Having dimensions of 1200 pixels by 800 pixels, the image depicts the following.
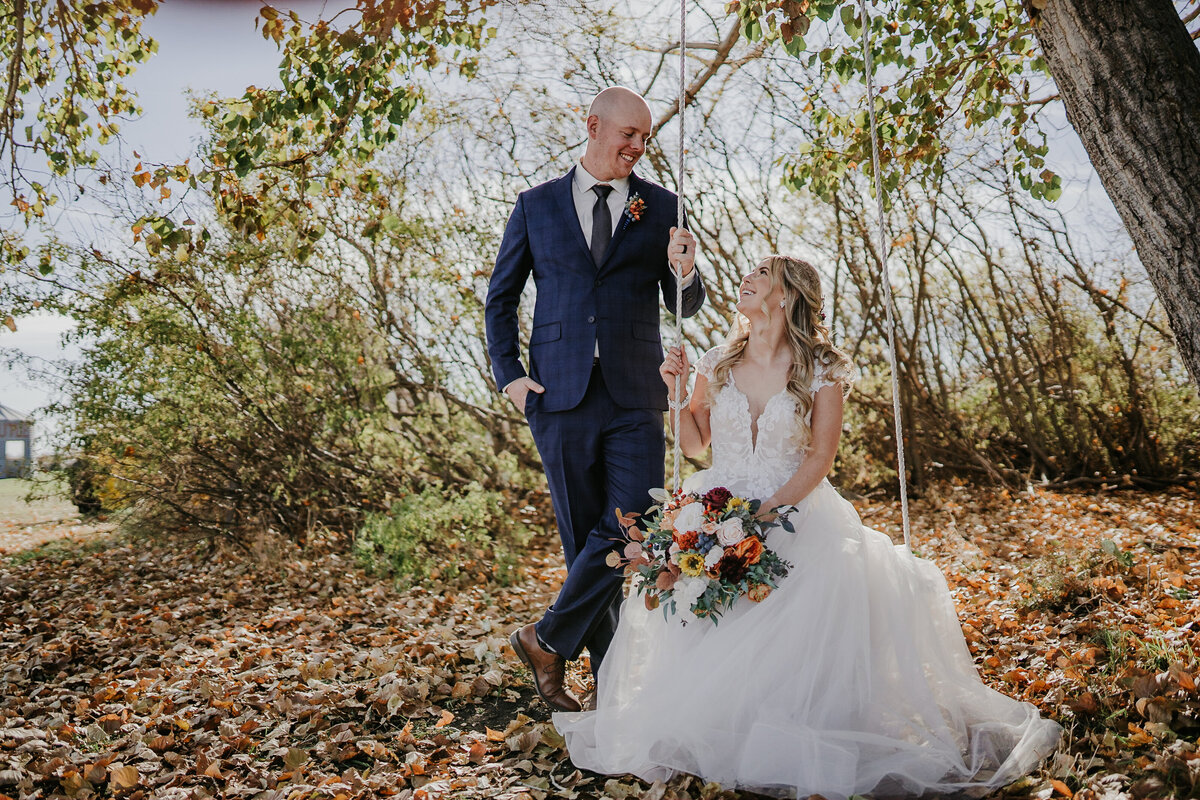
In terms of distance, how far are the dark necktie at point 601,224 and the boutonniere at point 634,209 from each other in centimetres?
6

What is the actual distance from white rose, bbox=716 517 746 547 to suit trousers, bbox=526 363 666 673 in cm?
47

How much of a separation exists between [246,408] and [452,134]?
2513mm

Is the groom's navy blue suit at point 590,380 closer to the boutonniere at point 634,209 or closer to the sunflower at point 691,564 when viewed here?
the boutonniere at point 634,209

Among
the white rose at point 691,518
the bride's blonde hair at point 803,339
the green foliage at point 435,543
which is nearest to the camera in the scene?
the white rose at point 691,518

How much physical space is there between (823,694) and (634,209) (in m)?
1.59

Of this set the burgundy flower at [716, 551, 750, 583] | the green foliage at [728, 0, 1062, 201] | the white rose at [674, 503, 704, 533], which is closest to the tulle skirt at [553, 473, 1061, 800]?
the burgundy flower at [716, 551, 750, 583]

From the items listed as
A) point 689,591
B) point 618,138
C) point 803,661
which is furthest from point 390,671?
point 618,138

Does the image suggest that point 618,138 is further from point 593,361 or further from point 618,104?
point 593,361

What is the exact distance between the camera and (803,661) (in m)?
2.33

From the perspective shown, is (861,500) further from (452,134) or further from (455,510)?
(452,134)

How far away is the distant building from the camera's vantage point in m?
6.07

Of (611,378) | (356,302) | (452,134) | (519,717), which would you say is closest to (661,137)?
(452,134)

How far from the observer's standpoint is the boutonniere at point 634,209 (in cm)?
291

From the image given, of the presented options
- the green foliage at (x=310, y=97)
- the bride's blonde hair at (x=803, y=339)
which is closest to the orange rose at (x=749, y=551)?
the bride's blonde hair at (x=803, y=339)
